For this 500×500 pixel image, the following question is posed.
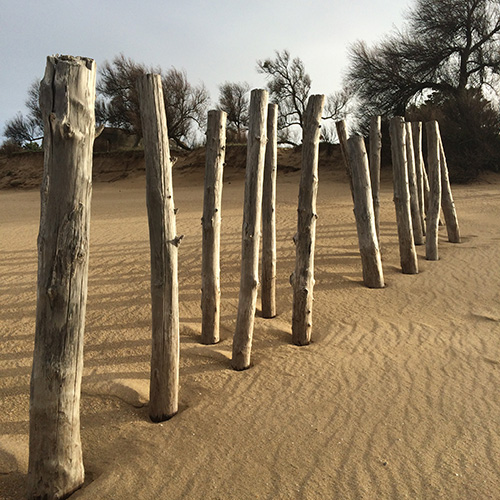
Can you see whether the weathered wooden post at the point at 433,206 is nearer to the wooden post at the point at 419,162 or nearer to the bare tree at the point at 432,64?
the wooden post at the point at 419,162

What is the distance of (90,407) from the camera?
402 cm

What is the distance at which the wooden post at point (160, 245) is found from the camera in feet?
11.6

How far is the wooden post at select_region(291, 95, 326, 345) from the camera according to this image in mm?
5176

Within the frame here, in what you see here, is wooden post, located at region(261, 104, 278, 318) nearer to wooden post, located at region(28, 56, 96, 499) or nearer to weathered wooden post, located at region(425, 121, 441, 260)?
wooden post, located at region(28, 56, 96, 499)

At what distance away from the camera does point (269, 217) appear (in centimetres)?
581

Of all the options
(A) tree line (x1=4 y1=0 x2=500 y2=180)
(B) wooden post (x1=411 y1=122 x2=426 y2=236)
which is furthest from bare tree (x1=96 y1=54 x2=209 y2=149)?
(B) wooden post (x1=411 y1=122 x2=426 y2=236)

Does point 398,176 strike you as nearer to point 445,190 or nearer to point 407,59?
point 445,190

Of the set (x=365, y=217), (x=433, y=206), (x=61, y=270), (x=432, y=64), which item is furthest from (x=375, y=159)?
(x=432, y=64)

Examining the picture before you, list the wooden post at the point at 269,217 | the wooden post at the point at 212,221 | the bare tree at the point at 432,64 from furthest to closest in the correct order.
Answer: the bare tree at the point at 432,64 < the wooden post at the point at 269,217 < the wooden post at the point at 212,221

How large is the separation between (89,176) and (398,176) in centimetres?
577

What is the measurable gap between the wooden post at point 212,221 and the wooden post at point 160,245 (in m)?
1.30

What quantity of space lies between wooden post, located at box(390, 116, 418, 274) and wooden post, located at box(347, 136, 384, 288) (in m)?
0.73

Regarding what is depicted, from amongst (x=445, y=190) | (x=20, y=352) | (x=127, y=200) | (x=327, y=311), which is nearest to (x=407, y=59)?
(x=127, y=200)

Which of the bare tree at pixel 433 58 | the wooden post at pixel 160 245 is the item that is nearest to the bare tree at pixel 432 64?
the bare tree at pixel 433 58
